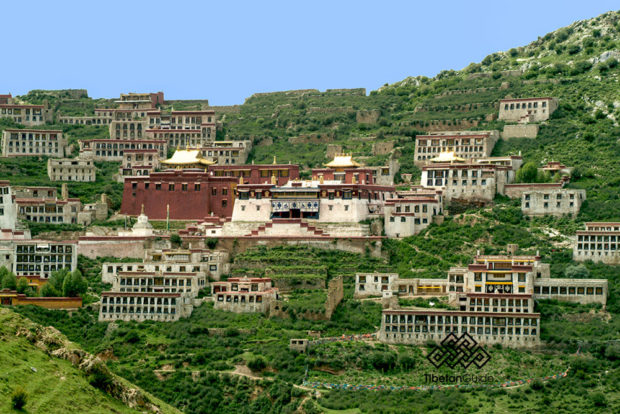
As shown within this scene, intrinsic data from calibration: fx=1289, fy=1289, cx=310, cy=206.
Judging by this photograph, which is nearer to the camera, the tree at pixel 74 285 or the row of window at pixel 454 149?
the tree at pixel 74 285

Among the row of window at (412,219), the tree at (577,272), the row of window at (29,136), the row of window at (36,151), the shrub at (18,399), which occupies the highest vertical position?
the row of window at (29,136)

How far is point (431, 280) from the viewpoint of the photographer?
88375 millimetres

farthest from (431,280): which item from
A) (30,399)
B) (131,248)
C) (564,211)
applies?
(30,399)

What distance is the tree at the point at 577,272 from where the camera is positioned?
8744 centimetres

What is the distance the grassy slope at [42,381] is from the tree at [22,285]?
3280 centimetres

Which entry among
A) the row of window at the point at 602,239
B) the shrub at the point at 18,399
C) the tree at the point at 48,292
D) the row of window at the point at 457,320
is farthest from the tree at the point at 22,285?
the shrub at the point at 18,399

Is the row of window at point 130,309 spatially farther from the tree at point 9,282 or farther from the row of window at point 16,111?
the row of window at point 16,111

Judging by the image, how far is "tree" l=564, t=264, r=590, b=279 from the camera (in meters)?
87.4

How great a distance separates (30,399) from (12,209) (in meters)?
54.1

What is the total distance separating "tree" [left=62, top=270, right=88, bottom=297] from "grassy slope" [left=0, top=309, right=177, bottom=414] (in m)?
32.4

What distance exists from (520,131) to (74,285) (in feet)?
161

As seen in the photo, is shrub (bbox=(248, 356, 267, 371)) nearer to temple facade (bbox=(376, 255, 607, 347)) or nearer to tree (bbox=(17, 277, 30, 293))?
temple facade (bbox=(376, 255, 607, 347))

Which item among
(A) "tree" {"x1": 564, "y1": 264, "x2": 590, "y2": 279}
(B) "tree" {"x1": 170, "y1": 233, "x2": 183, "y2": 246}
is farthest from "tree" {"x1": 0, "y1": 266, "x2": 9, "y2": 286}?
(A) "tree" {"x1": 564, "y1": 264, "x2": 590, "y2": 279}

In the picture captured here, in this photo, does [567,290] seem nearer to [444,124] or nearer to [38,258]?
[38,258]
